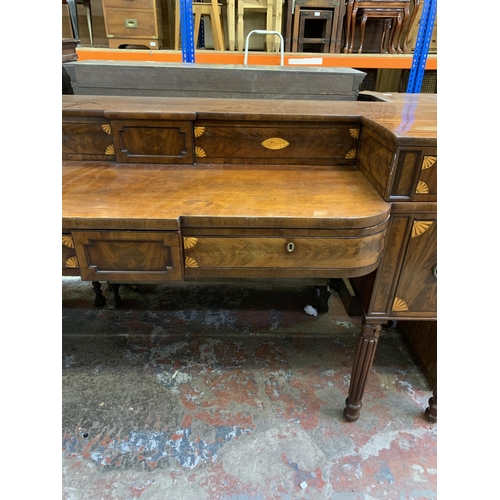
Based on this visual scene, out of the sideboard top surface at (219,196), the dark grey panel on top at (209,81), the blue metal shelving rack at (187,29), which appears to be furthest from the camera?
the blue metal shelving rack at (187,29)

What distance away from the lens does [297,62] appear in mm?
2688

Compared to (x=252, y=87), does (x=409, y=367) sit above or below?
below

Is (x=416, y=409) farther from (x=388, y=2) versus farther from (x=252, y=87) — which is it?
(x=388, y=2)

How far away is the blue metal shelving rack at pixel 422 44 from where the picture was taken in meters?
2.32

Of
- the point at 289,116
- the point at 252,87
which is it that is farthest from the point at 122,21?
the point at 289,116

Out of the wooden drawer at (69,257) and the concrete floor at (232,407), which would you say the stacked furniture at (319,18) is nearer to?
the concrete floor at (232,407)

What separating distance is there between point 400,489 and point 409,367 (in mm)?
584

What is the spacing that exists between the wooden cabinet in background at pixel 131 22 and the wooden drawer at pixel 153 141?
106 inches

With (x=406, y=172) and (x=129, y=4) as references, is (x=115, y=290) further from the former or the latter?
(x=129, y=4)

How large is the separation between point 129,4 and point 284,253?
3425 mm

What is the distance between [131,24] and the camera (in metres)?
3.31

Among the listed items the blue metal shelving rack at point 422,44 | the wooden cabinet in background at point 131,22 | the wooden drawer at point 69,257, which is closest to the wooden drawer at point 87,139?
the wooden drawer at point 69,257

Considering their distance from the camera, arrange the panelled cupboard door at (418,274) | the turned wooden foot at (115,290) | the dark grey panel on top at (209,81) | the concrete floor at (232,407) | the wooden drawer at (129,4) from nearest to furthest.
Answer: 1. the panelled cupboard door at (418,274)
2. the concrete floor at (232,407)
3. the dark grey panel on top at (209,81)
4. the turned wooden foot at (115,290)
5. the wooden drawer at (129,4)

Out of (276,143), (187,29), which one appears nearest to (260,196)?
(276,143)
